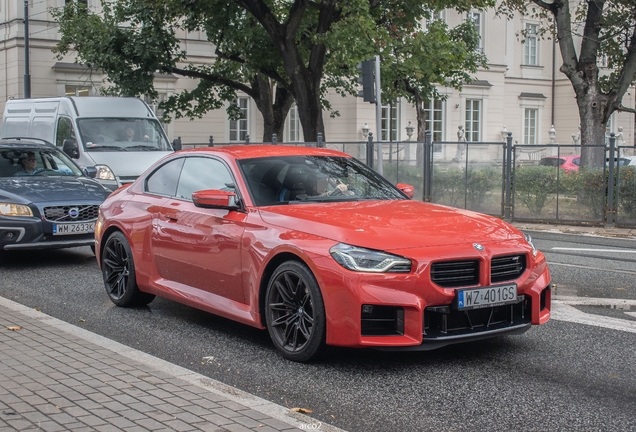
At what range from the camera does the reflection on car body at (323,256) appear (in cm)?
A: 582

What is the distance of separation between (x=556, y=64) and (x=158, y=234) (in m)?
51.2

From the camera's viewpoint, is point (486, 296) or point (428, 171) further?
point (428, 171)

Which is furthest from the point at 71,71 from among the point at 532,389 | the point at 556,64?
the point at 532,389

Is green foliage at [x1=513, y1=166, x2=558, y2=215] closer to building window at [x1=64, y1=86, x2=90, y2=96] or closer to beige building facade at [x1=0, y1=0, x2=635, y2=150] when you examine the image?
beige building facade at [x1=0, y1=0, x2=635, y2=150]

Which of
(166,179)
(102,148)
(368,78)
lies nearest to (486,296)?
(166,179)

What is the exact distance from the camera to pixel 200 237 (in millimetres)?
7148

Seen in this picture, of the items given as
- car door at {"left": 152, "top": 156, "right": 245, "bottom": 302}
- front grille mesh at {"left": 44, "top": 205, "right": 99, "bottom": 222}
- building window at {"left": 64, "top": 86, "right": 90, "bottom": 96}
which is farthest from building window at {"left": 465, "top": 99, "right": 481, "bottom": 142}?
car door at {"left": 152, "top": 156, "right": 245, "bottom": 302}

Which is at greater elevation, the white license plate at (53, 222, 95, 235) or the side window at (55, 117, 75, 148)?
the side window at (55, 117, 75, 148)

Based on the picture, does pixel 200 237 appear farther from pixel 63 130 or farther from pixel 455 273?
pixel 63 130

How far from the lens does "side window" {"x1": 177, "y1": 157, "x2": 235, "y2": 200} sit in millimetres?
7297

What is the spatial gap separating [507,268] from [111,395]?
2.74 metres

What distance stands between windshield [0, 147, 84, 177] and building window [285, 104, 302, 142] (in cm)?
3130

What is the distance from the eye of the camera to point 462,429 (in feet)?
15.8

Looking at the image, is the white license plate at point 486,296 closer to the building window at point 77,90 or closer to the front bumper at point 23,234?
the front bumper at point 23,234
